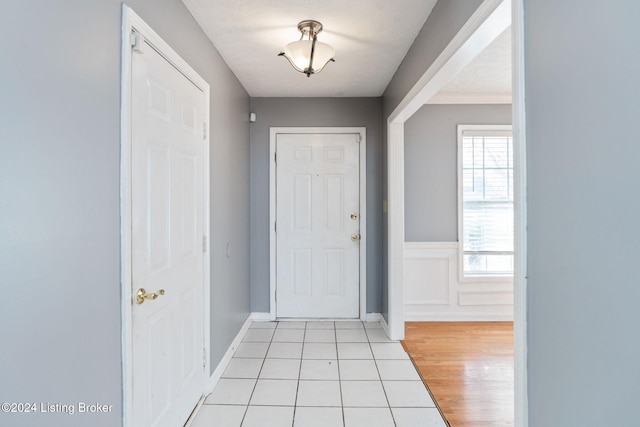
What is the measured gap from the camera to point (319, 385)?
2291mm

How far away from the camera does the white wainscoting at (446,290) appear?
3.54 meters

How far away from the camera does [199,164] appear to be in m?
2.10

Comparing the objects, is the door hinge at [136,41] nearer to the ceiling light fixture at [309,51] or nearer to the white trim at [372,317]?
the ceiling light fixture at [309,51]

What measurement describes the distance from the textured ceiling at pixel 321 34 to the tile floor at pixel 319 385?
2420 mm

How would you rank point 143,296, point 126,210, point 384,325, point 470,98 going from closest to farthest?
point 126,210, point 143,296, point 384,325, point 470,98

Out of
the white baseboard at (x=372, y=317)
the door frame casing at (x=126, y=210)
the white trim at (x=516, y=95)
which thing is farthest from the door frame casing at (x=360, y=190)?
the door frame casing at (x=126, y=210)

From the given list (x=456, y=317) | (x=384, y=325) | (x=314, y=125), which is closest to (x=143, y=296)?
(x=384, y=325)

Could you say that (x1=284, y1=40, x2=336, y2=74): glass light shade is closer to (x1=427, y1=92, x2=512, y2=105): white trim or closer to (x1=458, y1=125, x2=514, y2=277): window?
(x1=427, y1=92, x2=512, y2=105): white trim

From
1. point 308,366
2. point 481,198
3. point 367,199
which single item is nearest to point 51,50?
point 308,366

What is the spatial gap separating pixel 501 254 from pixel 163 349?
3.38 meters

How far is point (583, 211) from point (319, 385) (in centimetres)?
200

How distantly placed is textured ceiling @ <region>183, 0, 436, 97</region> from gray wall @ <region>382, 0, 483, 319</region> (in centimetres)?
6

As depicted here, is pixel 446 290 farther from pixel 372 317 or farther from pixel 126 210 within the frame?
pixel 126 210

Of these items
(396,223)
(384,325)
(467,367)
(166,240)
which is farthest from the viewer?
(384,325)
